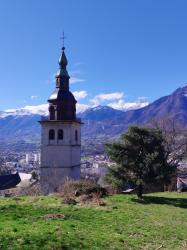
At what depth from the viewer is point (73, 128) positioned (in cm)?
A: 4694

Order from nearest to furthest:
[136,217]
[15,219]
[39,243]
Answer: [39,243] < [15,219] < [136,217]

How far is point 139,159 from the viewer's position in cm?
3009

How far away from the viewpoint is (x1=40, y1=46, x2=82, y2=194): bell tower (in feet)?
149

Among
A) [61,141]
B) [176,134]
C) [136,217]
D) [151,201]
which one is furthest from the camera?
[61,141]

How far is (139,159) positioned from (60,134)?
17.8 m

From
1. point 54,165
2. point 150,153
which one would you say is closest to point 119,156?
point 150,153

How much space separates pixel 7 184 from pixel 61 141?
33.1 metres

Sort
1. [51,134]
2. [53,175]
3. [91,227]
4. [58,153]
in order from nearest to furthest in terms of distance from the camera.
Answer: [91,227] < [53,175] < [58,153] < [51,134]

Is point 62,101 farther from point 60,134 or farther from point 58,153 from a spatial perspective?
point 58,153

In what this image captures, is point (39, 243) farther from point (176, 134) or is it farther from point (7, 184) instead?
point (7, 184)

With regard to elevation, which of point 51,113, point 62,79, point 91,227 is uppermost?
point 62,79

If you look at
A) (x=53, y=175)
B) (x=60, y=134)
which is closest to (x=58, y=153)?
(x=60, y=134)

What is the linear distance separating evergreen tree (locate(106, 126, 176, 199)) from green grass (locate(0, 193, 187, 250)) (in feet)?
15.9

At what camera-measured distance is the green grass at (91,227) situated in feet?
43.5
